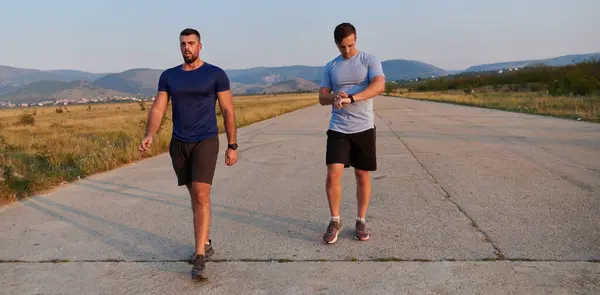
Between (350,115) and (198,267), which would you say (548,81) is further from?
(198,267)

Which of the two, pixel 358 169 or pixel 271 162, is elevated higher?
pixel 358 169

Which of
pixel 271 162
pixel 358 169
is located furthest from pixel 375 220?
pixel 271 162

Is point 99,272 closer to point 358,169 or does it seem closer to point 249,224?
point 249,224

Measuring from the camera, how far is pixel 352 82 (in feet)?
13.6

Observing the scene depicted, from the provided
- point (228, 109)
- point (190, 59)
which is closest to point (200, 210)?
point (228, 109)

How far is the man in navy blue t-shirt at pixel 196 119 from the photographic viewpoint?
3652 millimetres

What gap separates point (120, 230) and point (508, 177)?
18.1 ft

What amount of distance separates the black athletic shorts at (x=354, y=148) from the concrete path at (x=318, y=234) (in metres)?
0.74

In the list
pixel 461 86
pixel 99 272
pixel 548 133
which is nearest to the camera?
pixel 99 272

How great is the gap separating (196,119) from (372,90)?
Result: 1.50 meters

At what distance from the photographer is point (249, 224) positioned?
4.96m

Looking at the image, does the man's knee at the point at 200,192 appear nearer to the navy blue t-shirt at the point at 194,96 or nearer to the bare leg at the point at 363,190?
the navy blue t-shirt at the point at 194,96

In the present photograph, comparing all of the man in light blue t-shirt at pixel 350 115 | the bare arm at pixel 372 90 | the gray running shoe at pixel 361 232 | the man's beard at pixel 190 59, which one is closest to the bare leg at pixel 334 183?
the man in light blue t-shirt at pixel 350 115

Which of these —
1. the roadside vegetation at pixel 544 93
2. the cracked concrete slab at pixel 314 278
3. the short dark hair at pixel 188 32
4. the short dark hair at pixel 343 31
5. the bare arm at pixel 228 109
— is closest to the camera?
the cracked concrete slab at pixel 314 278
